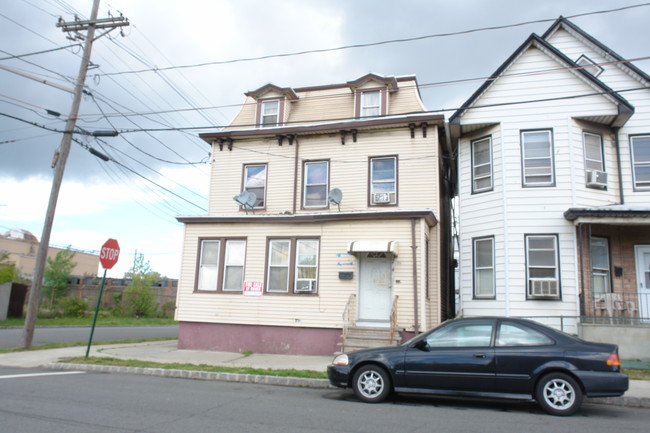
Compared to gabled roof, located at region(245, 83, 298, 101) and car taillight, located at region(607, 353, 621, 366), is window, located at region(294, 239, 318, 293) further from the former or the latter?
car taillight, located at region(607, 353, 621, 366)

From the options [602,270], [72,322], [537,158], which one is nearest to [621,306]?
[602,270]

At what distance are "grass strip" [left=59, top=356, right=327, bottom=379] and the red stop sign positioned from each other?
229 centimetres

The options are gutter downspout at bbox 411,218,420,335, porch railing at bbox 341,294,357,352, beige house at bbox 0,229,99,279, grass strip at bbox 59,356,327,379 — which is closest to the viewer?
grass strip at bbox 59,356,327,379

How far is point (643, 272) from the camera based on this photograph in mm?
14008

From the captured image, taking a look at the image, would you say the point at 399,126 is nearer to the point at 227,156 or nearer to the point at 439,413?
the point at 227,156

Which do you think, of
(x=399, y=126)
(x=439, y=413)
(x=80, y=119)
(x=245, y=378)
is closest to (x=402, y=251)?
(x=399, y=126)

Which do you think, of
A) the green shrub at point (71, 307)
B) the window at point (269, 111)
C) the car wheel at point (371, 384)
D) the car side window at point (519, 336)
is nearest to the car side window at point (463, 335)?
the car side window at point (519, 336)

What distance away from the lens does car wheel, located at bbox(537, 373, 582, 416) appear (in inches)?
283

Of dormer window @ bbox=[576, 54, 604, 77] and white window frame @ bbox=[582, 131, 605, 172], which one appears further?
dormer window @ bbox=[576, 54, 604, 77]

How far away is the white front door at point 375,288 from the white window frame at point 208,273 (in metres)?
4.77

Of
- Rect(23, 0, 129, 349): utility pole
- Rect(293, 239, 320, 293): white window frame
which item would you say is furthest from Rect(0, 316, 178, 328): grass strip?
Rect(293, 239, 320, 293): white window frame

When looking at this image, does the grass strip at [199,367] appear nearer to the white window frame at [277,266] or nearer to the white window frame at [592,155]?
the white window frame at [277,266]

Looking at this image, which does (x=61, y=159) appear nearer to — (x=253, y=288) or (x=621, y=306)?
(x=253, y=288)

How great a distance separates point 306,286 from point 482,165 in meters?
6.67
